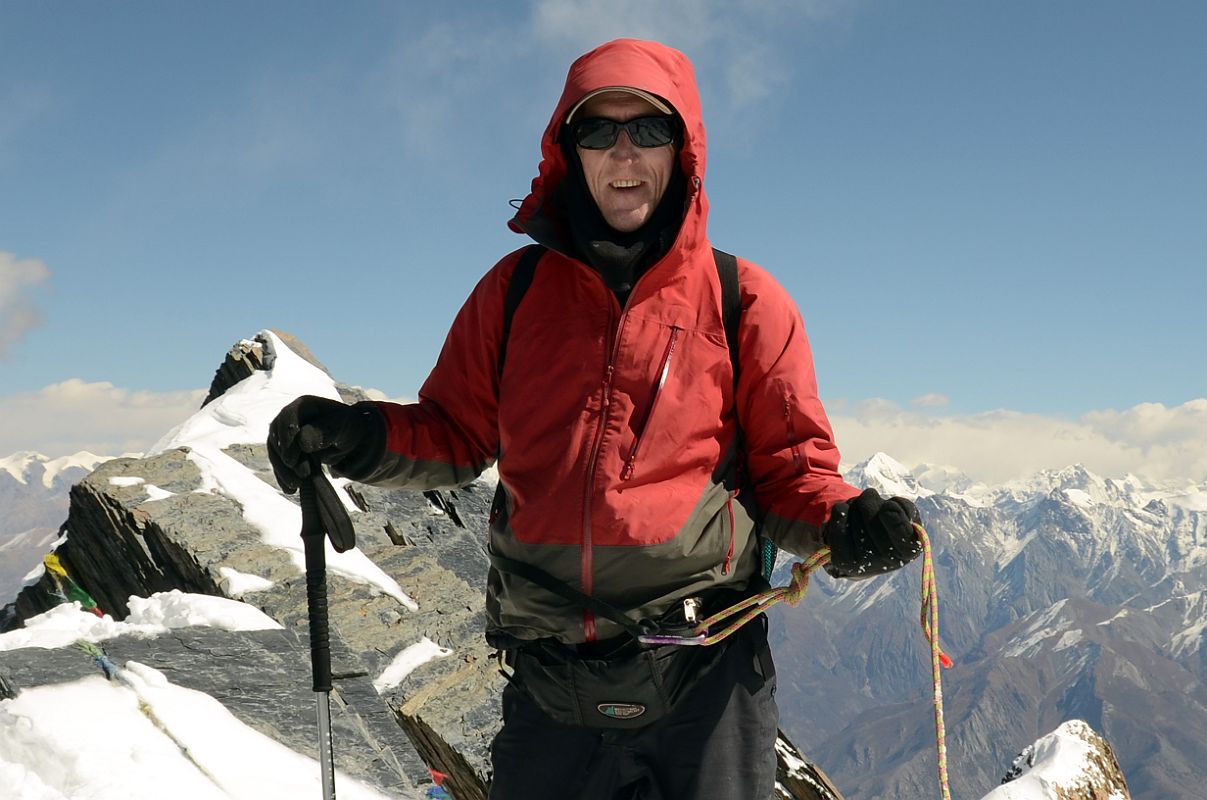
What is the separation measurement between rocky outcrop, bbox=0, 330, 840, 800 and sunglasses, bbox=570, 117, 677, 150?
4.88 m

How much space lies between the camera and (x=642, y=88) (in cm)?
363

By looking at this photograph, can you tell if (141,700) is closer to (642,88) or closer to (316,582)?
(316,582)

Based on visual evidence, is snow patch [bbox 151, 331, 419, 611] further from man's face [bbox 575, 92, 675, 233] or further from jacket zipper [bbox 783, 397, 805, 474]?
jacket zipper [bbox 783, 397, 805, 474]

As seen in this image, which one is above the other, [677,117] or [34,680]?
[677,117]

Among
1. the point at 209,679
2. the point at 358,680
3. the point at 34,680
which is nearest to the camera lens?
the point at 34,680

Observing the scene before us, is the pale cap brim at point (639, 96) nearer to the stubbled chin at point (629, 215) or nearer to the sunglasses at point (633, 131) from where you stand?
the sunglasses at point (633, 131)

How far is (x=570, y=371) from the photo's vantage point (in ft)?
11.9

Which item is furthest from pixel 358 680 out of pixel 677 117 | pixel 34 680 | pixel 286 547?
pixel 677 117

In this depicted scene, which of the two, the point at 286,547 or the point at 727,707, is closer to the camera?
the point at 727,707

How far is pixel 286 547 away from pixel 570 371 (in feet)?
28.9

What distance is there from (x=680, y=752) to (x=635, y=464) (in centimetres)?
110

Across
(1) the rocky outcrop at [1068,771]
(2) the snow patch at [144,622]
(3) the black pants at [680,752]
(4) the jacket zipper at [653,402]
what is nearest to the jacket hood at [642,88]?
(4) the jacket zipper at [653,402]

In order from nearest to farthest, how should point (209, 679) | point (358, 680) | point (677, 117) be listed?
point (677, 117)
point (209, 679)
point (358, 680)

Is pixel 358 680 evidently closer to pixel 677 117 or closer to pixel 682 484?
pixel 682 484
